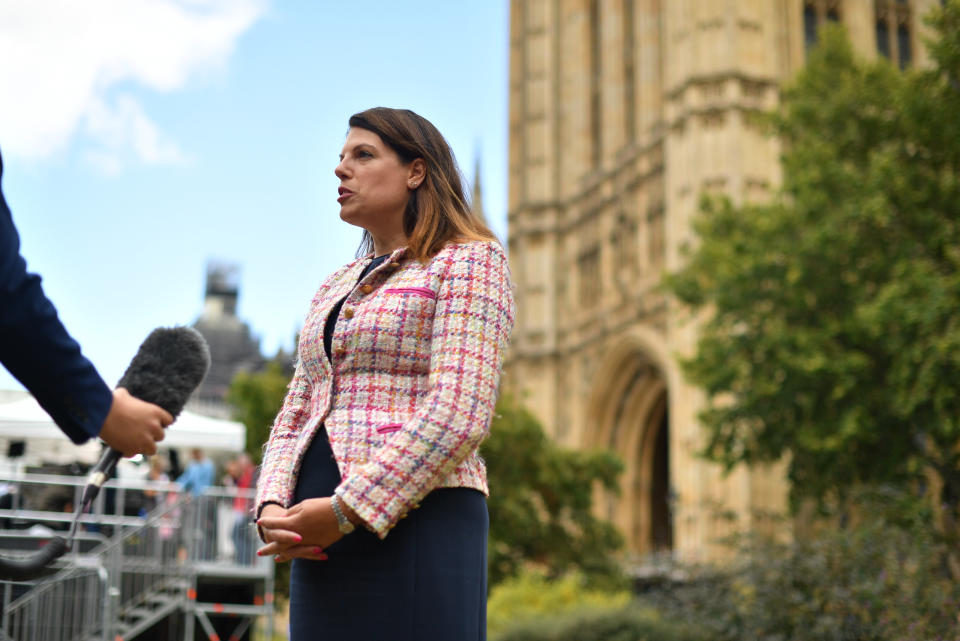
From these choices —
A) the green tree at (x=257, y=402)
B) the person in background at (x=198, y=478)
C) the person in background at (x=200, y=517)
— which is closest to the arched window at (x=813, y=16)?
the green tree at (x=257, y=402)

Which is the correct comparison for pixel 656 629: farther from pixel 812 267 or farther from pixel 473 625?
pixel 473 625

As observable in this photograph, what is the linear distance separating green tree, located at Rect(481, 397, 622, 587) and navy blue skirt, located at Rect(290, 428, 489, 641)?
18.5 meters

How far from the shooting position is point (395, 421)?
2.54 m

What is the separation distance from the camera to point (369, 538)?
8.09 ft

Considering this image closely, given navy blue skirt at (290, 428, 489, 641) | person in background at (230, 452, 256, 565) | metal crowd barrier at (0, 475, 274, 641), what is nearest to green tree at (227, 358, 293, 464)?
metal crowd barrier at (0, 475, 274, 641)

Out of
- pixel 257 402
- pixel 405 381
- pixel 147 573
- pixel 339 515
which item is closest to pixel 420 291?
pixel 405 381

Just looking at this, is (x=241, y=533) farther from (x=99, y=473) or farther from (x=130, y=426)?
(x=130, y=426)

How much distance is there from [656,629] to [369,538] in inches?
439

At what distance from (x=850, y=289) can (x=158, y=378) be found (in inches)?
696

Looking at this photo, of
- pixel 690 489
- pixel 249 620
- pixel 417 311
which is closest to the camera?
pixel 417 311

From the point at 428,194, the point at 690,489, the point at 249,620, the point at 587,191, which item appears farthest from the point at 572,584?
the point at 587,191

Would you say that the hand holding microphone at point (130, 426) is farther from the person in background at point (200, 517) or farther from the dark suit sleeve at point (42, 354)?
the person in background at point (200, 517)

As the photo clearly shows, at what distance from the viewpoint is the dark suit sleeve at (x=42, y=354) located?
2084mm

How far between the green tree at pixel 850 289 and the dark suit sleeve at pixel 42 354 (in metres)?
14.7
